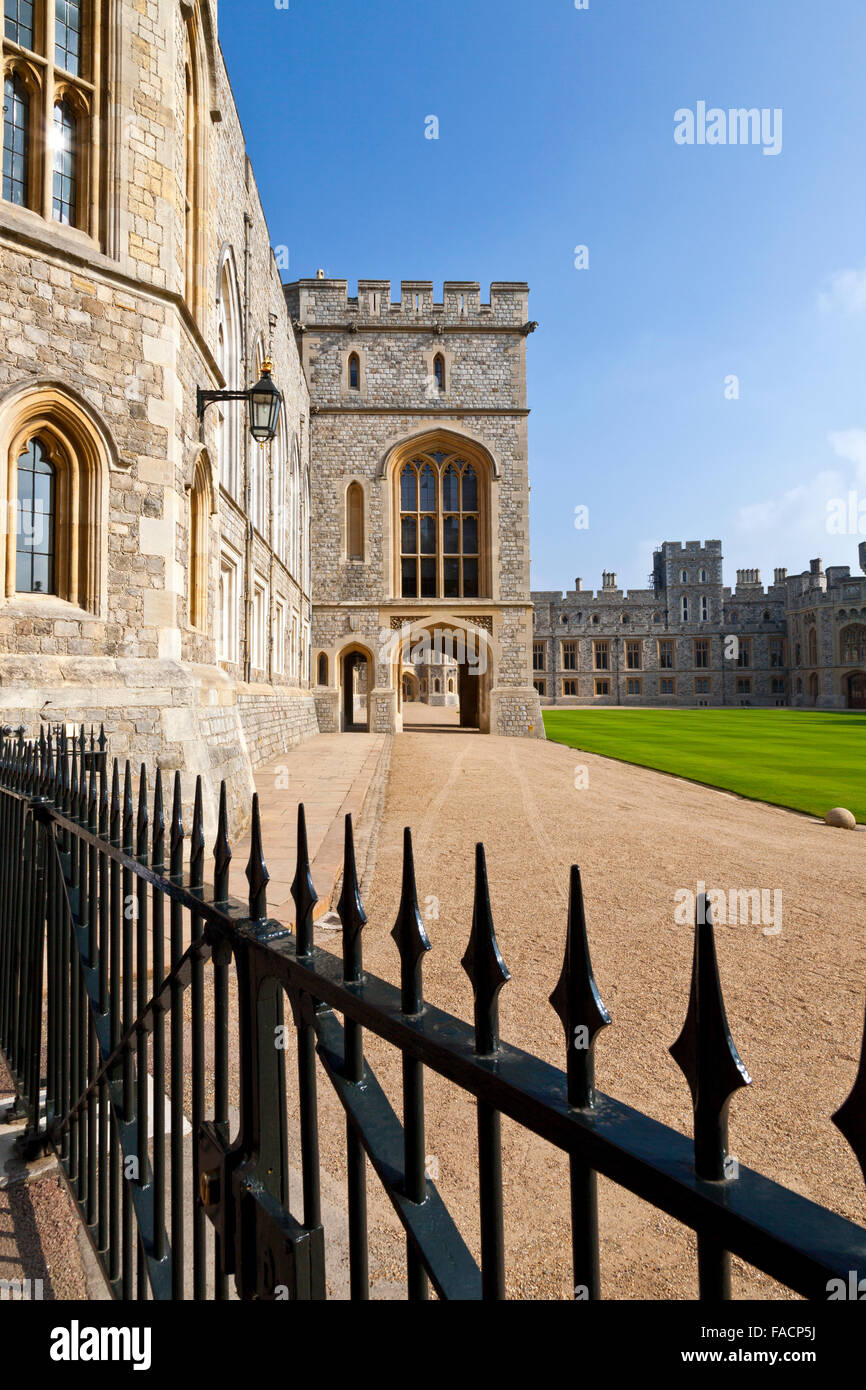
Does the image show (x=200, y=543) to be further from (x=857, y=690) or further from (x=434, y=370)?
(x=857, y=690)

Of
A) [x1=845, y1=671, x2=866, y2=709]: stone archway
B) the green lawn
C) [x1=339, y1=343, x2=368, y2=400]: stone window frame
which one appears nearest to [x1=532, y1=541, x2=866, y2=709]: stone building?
[x1=845, y1=671, x2=866, y2=709]: stone archway

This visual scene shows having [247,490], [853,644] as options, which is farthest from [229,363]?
[853,644]

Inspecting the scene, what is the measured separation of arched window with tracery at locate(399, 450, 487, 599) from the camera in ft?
78.1

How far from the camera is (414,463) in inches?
942

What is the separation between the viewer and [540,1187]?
2.40 meters

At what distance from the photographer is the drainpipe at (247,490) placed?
1326 cm

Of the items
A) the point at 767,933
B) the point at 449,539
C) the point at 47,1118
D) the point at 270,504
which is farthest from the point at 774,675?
the point at 47,1118

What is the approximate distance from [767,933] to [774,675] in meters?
59.5

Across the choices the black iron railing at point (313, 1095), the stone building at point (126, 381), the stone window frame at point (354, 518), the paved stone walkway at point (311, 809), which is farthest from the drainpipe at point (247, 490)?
the black iron railing at point (313, 1095)

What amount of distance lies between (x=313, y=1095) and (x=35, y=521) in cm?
706

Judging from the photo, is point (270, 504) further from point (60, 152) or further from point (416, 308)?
point (416, 308)

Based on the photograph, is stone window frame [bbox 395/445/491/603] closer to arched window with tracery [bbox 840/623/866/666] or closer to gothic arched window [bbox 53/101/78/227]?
gothic arched window [bbox 53/101/78/227]

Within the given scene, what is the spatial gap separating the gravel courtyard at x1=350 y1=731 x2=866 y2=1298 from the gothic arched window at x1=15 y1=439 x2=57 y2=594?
414 cm

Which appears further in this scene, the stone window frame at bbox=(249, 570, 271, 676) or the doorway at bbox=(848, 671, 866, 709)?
the doorway at bbox=(848, 671, 866, 709)
